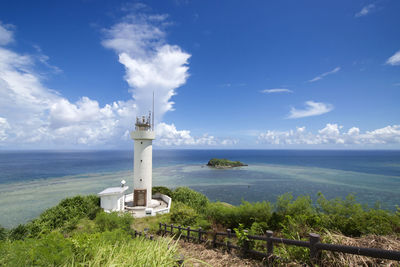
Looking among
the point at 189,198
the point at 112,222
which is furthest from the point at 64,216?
the point at 189,198

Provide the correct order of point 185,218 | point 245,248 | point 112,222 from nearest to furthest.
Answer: point 245,248, point 112,222, point 185,218

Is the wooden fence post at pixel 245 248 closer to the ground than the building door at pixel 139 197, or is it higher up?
higher up

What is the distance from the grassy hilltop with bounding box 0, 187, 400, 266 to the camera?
2.99 meters

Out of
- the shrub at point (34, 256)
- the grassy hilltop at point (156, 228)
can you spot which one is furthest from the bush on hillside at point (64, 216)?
the shrub at point (34, 256)

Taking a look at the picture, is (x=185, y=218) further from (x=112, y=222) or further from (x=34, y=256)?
(x=34, y=256)

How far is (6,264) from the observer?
2666mm

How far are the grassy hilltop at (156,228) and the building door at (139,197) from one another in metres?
2.43

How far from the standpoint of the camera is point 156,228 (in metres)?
11.0

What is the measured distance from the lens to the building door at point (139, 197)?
1669 cm

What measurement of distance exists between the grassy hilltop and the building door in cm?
243

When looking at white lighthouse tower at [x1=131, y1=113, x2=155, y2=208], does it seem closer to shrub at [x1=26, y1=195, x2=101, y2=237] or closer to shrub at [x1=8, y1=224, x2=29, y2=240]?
shrub at [x1=26, y1=195, x2=101, y2=237]

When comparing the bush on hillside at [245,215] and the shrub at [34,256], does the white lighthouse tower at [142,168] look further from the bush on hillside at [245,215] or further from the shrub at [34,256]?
the shrub at [34,256]

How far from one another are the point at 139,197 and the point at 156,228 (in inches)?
257

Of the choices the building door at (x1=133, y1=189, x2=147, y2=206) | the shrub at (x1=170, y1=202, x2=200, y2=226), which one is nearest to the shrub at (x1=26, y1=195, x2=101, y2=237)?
the building door at (x1=133, y1=189, x2=147, y2=206)
